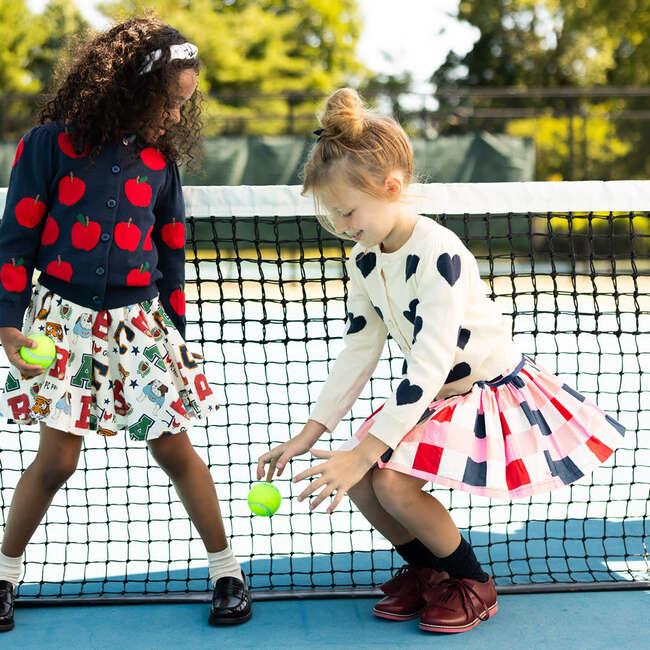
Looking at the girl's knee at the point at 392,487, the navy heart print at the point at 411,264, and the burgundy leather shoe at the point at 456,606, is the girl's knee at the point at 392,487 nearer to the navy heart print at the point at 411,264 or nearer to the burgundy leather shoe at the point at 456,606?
the burgundy leather shoe at the point at 456,606

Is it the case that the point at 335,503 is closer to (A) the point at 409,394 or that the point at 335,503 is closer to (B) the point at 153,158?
(A) the point at 409,394

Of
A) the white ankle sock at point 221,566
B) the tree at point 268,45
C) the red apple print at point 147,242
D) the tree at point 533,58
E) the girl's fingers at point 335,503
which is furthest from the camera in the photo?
the tree at point 268,45

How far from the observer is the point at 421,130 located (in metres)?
11.6

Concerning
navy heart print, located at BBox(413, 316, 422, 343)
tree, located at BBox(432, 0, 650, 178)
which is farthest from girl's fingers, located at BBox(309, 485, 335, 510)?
tree, located at BBox(432, 0, 650, 178)

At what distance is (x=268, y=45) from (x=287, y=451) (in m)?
24.7

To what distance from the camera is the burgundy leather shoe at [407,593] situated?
2.06 metres

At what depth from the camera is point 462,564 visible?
1.99 meters

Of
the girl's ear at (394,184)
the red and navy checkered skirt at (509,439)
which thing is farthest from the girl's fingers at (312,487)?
the girl's ear at (394,184)

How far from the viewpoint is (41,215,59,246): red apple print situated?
1.96 metres

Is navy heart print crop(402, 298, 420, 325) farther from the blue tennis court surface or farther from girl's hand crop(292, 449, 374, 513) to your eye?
the blue tennis court surface

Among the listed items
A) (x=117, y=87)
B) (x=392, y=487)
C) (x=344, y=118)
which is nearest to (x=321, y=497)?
(x=392, y=487)

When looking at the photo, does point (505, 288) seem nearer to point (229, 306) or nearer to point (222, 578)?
point (229, 306)

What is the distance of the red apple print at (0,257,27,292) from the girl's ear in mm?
775

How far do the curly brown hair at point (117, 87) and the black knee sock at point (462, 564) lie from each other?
1.12 metres
